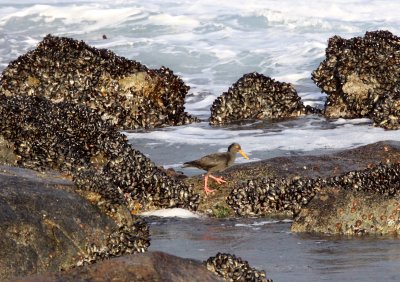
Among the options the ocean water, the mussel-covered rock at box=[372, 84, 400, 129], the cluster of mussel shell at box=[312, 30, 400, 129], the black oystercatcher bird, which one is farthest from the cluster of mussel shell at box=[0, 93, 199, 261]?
the cluster of mussel shell at box=[312, 30, 400, 129]

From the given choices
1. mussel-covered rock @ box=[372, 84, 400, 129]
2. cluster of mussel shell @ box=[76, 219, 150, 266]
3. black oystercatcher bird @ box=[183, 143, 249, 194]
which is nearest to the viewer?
cluster of mussel shell @ box=[76, 219, 150, 266]

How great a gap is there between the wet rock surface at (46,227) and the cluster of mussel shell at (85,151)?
222 centimetres

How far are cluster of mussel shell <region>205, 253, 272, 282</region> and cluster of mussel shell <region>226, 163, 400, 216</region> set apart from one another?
4346 mm

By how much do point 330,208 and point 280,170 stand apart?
2.10 metres

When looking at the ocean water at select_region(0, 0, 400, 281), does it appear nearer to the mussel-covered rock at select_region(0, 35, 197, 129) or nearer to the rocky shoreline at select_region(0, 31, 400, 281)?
the rocky shoreline at select_region(0, 31, 400, 281)

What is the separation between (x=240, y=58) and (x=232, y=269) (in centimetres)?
A: 2814

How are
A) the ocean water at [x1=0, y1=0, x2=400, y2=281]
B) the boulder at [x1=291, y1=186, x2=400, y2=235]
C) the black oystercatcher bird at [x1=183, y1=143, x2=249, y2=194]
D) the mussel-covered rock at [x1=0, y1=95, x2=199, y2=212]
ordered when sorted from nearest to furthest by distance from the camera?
the ocean water at [x1=0, y1=0, x2=400, y2=281], the boulder at [x1=291, y1=186, x2=400, y2=235], the mussel-covered rock at [x1=0, y1=95, x2=199, y2=212], the black oystercatcher bird at [x1=183, y1=143, x2=249, y2=194]

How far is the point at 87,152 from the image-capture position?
39.9 ft

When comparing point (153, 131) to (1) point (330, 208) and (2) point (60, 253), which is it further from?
(2) point (60, 253)

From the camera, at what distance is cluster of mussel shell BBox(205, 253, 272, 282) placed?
20.5 ft

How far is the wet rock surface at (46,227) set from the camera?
6770mm

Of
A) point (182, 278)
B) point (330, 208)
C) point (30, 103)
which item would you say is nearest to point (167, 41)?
point (30, 103)

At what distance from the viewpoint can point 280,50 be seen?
3500 centimetres

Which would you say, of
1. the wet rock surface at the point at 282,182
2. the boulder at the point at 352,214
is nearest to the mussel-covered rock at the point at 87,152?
the wet rock surface at the point at 282,182
